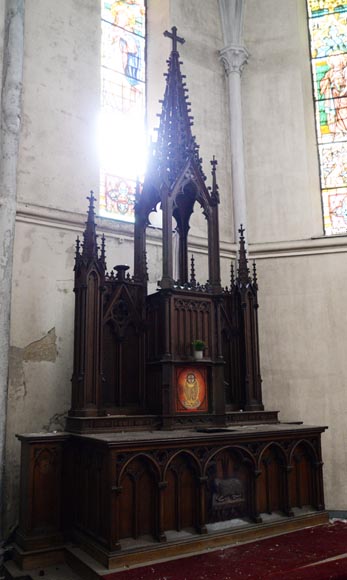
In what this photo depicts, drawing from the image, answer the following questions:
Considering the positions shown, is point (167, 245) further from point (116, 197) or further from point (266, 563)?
point (266, 563)

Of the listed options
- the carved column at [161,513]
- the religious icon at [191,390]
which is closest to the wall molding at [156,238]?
the religious icon at [191,390]

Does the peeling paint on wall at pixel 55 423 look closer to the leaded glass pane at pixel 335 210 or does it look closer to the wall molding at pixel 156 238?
the wall molding at pixel 156 238

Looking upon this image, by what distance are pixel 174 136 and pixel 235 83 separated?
3.28 meters

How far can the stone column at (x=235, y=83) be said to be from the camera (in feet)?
28.6

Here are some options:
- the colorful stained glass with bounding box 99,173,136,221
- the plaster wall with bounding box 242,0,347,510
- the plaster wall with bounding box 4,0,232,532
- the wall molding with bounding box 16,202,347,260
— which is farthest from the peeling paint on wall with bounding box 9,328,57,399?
the plaster wall with bounding box 242,0,347,510

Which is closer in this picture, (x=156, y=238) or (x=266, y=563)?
(x=266, y=563)

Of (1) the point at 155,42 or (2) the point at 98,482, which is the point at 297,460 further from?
(1) the point at 155,42

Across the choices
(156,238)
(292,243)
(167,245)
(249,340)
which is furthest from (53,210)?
(292,243)

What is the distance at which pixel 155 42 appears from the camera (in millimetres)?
8680

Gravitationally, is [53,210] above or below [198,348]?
above

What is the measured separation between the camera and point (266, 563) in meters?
4.14

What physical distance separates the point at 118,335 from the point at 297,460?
2.33m

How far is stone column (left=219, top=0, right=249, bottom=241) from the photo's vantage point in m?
8.72

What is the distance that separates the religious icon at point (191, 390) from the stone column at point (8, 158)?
1.92 m
